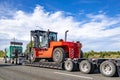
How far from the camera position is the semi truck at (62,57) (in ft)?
49.8

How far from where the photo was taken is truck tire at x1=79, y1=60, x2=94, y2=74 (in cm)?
1662

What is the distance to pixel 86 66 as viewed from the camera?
56.0ft

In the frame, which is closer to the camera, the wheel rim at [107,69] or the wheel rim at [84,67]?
the wheel rim at [107,69]

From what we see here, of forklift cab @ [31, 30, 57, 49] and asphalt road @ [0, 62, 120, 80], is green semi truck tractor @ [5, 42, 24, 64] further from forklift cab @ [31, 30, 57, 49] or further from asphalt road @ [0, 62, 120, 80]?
asphalt road @ [0, 62, 120, 80]

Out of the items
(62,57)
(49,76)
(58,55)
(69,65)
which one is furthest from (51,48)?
(49,76)

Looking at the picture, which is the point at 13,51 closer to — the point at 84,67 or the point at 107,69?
the point at 84,67

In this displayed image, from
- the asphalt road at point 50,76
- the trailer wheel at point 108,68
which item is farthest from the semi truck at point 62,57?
the asphalt road at point 50,76

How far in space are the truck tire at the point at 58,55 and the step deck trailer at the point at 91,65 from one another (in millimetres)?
326

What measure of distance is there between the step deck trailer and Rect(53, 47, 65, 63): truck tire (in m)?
0.33

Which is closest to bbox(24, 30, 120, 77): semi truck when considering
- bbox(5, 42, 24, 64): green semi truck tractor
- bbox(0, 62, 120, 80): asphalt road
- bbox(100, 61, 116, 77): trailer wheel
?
bbox(100, 61, 116, 77): trailer wheel

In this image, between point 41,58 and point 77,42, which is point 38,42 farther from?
point 77,42

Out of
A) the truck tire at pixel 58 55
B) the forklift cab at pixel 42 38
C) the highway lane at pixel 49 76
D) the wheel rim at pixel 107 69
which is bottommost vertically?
the highway lane at pixel 49 76

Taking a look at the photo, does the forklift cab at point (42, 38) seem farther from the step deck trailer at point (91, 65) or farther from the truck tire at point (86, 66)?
the truck tire at point (86, 66)

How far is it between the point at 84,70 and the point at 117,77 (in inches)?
121
